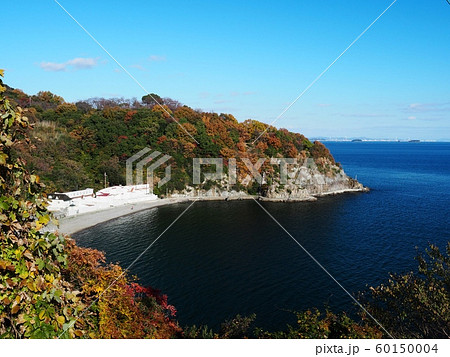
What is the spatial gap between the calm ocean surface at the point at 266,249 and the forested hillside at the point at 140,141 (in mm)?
11595

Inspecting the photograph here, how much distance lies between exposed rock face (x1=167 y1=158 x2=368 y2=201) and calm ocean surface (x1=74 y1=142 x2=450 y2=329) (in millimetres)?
4153

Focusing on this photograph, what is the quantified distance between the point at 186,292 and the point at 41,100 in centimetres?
6963

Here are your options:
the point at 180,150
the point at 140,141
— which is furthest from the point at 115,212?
the point at 180,150

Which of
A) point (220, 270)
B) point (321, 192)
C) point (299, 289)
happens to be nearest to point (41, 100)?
point (321, 192)

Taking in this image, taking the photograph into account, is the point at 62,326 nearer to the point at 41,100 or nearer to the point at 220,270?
the point at 220,270

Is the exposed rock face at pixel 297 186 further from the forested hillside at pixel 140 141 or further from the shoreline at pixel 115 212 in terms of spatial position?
the forested hillside at pixel 140 141

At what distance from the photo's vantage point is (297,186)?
54.4m

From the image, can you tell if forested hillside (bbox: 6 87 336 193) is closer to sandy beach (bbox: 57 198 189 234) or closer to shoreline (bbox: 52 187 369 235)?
shoreline (bbox: 52 187 369 235)

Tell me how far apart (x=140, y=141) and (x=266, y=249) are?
118ft

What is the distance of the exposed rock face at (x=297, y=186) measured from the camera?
5131 cm

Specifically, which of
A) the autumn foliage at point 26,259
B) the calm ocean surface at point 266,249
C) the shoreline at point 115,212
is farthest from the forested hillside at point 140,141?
the autumn foliage at point 26,259

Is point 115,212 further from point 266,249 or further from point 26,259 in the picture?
point 26,259

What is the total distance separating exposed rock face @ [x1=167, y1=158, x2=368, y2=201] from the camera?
51.3m

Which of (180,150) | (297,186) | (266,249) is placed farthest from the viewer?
(180,150)
